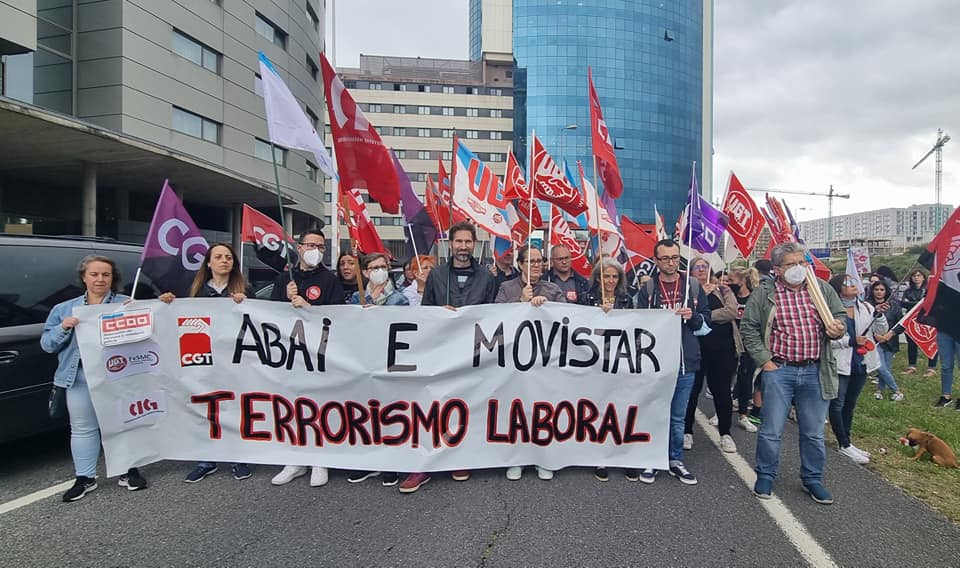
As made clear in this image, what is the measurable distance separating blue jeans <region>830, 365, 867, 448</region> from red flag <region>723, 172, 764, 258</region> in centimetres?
295

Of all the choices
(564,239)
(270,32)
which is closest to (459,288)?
(564,239)

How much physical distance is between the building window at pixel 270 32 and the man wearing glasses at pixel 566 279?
28150 mm

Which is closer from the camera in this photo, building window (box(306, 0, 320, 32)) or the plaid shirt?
the plaid shirt

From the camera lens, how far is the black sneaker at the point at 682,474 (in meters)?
4.19

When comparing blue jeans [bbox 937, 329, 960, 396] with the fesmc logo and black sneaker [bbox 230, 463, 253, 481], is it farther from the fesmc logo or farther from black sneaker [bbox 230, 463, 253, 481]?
the fesmc logo

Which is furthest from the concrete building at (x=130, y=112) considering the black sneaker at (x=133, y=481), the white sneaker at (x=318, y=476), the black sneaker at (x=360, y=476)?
the black sneaker at (x=360, y=476)

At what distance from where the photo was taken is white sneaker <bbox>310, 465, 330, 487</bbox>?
4078 millimetres

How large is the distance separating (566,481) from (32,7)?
818 inches

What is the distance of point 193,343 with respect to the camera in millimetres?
4328

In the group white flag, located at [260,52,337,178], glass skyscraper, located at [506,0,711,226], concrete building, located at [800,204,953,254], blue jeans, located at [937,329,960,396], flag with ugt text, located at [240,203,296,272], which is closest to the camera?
white flag, located at [260,52,337,178]

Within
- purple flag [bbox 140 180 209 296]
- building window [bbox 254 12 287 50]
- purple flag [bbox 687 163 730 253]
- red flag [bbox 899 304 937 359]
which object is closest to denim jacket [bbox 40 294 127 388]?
purple flag [bbox 140 180 209 296]

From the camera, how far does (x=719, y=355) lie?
521cm

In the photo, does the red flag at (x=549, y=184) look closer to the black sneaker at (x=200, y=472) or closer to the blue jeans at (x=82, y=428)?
the black sneaker at (x=200, y=472)

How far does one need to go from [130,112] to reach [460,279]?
2136cm
